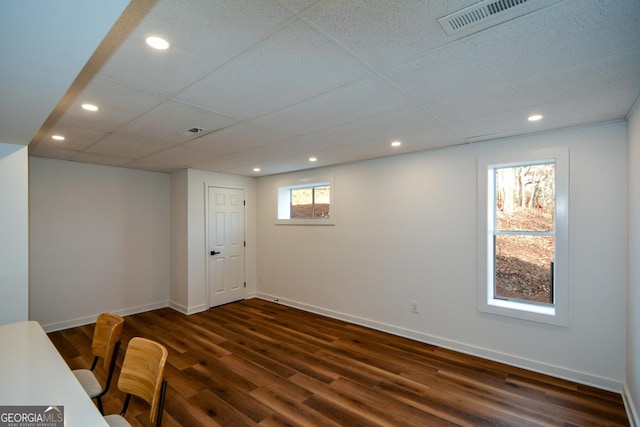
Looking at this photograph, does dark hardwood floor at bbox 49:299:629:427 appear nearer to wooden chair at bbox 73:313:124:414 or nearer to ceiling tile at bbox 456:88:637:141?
wooden chair at bbox 73:313:124:414

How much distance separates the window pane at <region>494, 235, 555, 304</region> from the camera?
10.4ft

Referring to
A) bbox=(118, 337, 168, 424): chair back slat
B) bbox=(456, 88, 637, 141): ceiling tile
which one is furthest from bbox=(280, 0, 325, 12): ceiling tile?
bbox=(456, 88, 637, 141): ceiling tile

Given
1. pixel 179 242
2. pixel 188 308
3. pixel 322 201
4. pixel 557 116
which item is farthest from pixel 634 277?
pixel 179 242

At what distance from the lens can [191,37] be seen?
1.48 metres

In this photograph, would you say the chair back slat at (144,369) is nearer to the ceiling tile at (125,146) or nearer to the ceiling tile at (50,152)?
the ceiling tile at (125,146)

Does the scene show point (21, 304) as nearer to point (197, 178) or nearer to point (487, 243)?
point (197, 178)

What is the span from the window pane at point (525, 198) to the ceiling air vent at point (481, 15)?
7.84ft

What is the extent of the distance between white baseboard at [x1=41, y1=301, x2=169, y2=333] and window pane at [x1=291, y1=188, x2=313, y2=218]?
2905 mm

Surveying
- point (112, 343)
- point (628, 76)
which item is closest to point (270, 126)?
point (112, 343)

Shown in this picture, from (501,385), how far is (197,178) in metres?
4.98

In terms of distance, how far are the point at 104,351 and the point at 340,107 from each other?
2.52 metres

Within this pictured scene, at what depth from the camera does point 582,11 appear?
129 centimetres

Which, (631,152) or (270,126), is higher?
(270,126)

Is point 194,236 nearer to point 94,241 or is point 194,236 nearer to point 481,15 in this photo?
point 94,241
